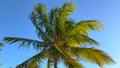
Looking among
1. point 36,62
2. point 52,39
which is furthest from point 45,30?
point 36,62

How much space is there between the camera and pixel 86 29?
21.4 m

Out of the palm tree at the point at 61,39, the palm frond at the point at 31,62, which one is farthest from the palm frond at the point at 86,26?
the palm frond at the point at 31,62

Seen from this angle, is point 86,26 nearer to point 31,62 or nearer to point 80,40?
point 80,40

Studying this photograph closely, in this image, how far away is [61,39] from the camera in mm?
21000

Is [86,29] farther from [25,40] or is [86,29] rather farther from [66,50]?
[25,40]

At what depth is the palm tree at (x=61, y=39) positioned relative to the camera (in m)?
19.8

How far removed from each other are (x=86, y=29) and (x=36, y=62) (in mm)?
3932

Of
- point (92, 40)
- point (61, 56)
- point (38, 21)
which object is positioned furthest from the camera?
point (38, 21)

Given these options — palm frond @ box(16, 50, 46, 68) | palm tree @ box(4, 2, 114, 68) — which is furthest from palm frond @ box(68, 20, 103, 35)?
palm frond @ box(16, 50, 46, 68)

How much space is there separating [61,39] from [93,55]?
2.44 m

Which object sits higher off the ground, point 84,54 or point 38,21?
point 38,21

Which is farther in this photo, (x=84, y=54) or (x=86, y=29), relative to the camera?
(x=86, y=29)

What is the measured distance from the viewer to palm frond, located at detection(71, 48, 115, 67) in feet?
63.4

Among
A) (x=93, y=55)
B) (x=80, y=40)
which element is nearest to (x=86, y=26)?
(x=80, y=40)
